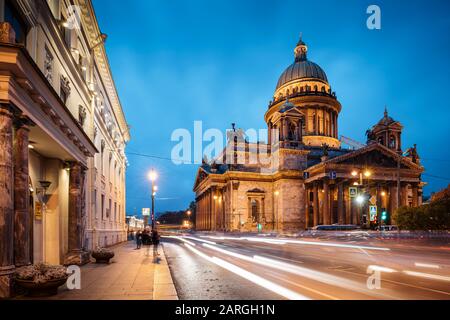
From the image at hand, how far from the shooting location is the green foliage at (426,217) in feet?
91.7

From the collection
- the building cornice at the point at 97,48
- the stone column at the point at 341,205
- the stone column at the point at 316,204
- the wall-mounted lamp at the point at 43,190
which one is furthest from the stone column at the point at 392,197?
the wall-mounted lamp at the point at 43,190

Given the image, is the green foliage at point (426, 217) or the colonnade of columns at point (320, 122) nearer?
the green foliage at point (426, 217)

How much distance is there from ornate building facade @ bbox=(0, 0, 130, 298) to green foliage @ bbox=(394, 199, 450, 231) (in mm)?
25396

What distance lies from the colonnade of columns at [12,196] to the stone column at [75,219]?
5856 mm

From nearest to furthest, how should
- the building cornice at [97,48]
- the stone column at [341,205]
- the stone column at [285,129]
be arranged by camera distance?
the building cornice at [97,48] → the stone column at [341,205] → the stone column at [285,129]

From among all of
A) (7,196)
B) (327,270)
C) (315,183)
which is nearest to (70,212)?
(7,196)

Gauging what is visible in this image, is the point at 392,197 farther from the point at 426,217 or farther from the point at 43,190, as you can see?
the point at 43,190

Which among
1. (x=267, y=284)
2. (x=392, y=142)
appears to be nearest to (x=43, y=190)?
(x=267, y=284)

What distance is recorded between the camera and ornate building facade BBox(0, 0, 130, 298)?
26.6 ft

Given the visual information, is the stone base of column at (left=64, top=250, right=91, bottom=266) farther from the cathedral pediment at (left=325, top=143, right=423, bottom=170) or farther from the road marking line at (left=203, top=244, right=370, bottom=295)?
the cathedral pediment at (left=325, top=143, right=423, bottom=170)

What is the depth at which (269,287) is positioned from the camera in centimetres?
997

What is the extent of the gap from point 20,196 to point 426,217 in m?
30.0

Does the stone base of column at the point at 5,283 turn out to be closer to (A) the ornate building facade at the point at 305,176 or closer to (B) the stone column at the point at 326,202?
(A) the ornate building facade at the point at 305,176
